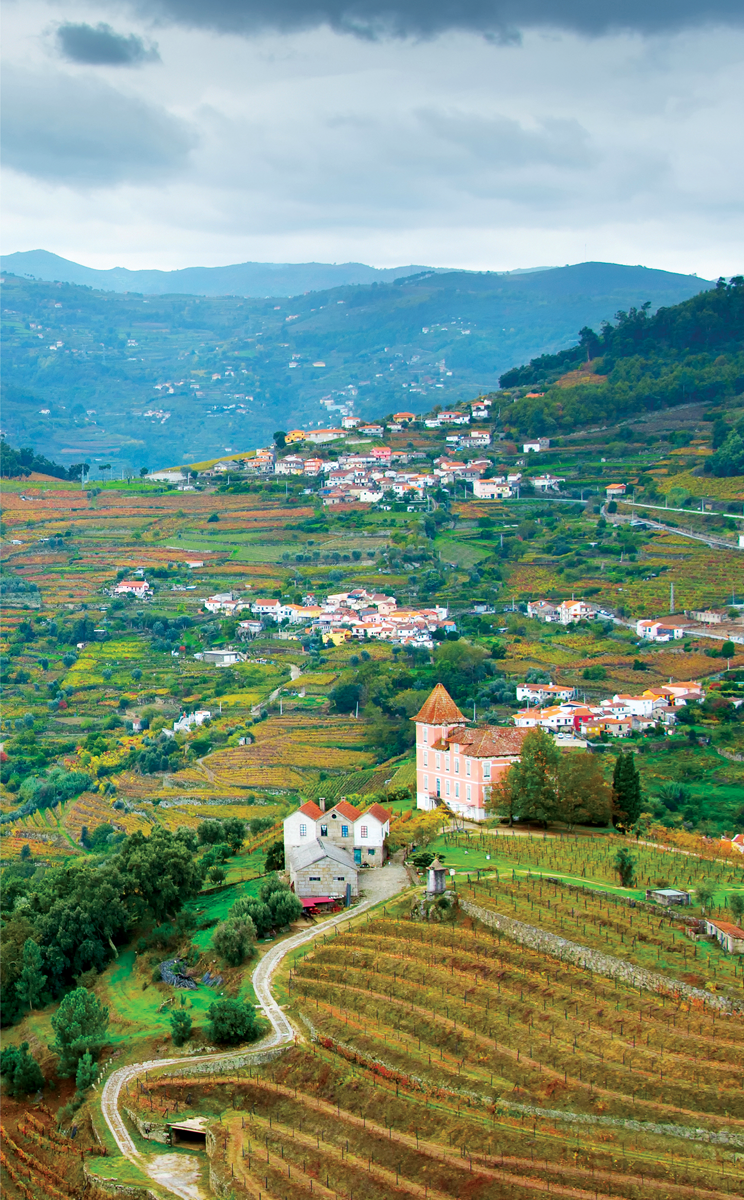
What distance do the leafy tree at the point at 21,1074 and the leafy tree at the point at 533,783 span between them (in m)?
12.5

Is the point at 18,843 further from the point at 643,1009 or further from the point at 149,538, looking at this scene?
the point at 149,538

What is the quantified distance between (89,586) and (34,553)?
31.7 feet

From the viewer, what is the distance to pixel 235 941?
101ft

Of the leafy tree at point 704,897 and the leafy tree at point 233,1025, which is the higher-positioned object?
the leafy tree at point 704,897

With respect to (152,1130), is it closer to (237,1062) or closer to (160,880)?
(237,1062)

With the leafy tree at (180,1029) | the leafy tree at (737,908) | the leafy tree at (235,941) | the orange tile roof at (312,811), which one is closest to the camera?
the leafy tree at (737,908)

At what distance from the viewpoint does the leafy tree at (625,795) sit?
37438 mm

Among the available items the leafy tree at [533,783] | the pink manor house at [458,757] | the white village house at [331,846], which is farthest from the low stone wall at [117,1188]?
the pink manor house at [458,757]

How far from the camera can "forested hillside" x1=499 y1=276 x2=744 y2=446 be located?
112 metres

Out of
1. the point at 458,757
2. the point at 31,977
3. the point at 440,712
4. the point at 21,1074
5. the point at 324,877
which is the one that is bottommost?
the point at 21,1074

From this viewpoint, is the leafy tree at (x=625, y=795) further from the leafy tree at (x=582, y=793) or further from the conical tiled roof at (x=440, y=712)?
the conical tiled roof at (x=440, y=712)

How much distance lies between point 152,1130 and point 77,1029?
167 inches

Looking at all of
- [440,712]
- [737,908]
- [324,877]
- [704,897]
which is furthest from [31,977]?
[737,908]

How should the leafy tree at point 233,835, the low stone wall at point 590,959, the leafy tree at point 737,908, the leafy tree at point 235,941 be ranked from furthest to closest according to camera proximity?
the leafy tree at point 233,835 < the leafy tree at point 235,941 < the leafy tree at point 737,908 < the low stone wall at point 590,959
